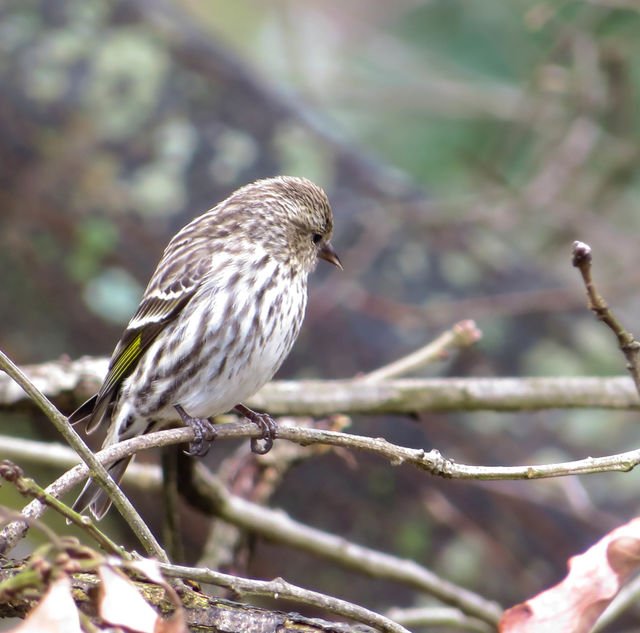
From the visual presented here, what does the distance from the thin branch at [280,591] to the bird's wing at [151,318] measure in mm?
1661

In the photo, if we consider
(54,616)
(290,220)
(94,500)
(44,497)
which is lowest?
(54,616)

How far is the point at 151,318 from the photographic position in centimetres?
350

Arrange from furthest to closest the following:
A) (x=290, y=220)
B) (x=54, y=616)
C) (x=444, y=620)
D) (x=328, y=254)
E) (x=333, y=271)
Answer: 1. (x=333, y=271)
2. (x=328, y=254)
3. (x=290, y=220)
4. (x=444, y=620)
5. (x=54, y=616)

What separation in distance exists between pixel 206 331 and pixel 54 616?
6.52ft

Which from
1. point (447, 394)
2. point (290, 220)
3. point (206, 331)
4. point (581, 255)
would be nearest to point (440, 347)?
point (447, 394)

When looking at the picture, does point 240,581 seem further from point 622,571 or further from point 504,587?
point 504,587

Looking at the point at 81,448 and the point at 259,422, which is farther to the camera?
the point at 259,422

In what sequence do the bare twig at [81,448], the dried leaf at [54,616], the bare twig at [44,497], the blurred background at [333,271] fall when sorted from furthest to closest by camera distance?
1. the blurred background at [333,271]
2. the bare twig at [81,448]
3. the bare twig at [44,497]
4. the dried leaf at [54,616]

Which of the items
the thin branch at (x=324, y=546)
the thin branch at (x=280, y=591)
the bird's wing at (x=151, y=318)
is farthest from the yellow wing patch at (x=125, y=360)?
the thin branch at (x=280, y=591)

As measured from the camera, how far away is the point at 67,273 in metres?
4.64

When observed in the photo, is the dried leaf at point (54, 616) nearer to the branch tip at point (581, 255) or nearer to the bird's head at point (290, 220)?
the branch tip at point (581, 255)

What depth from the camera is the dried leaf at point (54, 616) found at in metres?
1.36

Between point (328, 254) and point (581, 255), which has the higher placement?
point (328, 254)

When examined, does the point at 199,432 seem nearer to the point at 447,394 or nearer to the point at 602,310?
the point at 447,394
